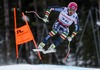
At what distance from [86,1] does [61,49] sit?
2151 mm

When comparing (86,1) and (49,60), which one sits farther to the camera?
(86,1)

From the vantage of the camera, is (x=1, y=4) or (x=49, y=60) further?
(x=1, y=4)

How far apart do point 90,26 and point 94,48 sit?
79 centimetres

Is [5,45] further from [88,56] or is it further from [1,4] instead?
[88,56]

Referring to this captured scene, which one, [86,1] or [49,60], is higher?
[86,1]

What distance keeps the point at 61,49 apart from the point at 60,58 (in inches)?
13.1

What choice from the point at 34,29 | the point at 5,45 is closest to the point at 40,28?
the point at 34,29

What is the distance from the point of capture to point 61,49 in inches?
604

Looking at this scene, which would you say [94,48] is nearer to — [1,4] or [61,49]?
[61,49]

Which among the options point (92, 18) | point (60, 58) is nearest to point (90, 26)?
point (92, 18)

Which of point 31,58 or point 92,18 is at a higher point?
point 92,18

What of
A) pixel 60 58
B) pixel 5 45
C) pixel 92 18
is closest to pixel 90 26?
pixel 92 18

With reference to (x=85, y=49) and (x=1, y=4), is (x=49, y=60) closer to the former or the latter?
(x=85, y=49)

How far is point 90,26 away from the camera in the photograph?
15.5m
